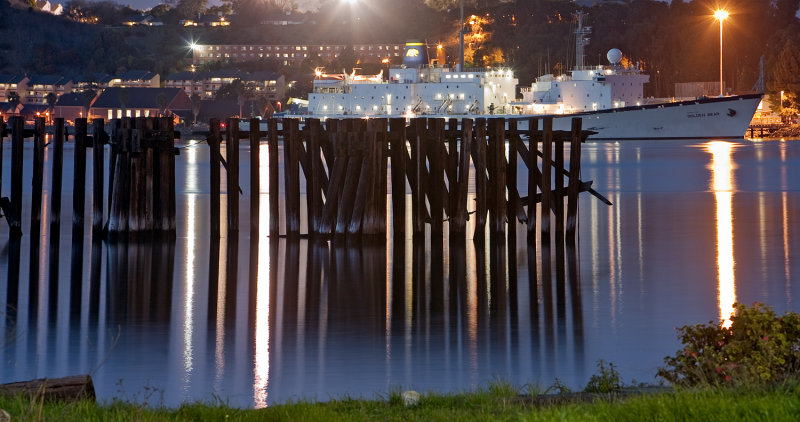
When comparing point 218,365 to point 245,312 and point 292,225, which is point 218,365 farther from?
point 292,225

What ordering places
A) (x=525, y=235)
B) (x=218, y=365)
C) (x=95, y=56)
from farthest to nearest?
(x=95, y=56) < (x=525, y=235) < (x=218, y=365)

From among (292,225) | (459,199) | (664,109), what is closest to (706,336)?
(459,199)

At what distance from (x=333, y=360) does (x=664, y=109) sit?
71.8 m

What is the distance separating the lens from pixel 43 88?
142 metres

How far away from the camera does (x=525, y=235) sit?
66.8ft

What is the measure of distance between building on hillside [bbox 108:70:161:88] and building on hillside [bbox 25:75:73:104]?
6210mm

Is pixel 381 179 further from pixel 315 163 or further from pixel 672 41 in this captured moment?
pixel 672 41

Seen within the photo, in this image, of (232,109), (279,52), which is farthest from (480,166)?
(279,52)

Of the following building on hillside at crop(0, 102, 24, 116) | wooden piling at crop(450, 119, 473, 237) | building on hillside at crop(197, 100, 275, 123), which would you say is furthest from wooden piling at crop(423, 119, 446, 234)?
building on hillside at crop(0, 102, 24, 116)

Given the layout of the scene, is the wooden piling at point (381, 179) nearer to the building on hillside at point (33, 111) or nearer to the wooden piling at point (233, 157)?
the wooden piling at point (233, 157)

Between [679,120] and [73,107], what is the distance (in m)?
67.2

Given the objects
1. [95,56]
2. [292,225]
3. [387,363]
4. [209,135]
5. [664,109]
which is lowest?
[387,363]

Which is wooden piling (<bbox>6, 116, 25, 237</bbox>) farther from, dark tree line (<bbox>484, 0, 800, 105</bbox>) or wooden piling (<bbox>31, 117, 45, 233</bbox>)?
dark tree line (<bbox>484, 0, 800, 105</bbox>)

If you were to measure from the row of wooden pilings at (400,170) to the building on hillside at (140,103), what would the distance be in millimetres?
100015
